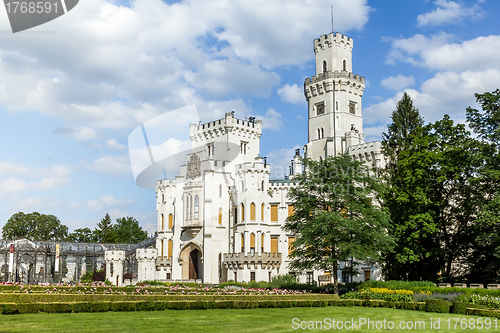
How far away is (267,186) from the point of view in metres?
59.5

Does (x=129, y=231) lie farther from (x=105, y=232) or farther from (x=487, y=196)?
(x=487, y=196)

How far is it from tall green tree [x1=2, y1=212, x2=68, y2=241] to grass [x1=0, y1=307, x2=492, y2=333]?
83.5 meters

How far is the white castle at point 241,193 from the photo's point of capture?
57.4 m

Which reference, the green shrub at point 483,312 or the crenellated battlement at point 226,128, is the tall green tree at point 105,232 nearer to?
the crenellated battlement at point 226,128

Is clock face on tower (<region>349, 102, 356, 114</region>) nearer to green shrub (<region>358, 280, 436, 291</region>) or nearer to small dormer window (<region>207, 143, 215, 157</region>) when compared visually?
small dormer window (<region>207, 143, 215, 157</region>)

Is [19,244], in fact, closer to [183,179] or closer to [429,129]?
[183,179]

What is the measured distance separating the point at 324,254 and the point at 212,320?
61.7ft

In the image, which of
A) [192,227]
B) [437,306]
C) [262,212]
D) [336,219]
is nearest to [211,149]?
[192,227]

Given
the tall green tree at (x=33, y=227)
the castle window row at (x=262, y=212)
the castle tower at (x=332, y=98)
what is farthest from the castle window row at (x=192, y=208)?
the tall green tree at (x=33, y=227)

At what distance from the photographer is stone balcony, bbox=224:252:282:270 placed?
183 ft

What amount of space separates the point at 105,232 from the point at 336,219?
81.8 m

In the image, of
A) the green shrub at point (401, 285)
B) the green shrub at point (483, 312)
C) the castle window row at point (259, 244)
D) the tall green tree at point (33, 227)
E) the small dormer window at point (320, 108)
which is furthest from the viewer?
the tall green tree at point (33, 227)

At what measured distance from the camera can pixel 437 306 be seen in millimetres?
25500

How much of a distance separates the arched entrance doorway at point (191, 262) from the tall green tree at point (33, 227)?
46.6 meters
